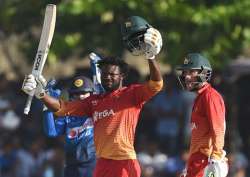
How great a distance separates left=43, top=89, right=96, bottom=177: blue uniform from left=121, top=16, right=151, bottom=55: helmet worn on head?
2.22 m

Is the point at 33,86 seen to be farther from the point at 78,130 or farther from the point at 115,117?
the point at 78,130

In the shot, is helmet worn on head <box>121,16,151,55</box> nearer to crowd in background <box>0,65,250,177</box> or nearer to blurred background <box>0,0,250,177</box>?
blurred background <box>0,0,250,177</box>

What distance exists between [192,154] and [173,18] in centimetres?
630

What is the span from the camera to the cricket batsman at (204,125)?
9.47 meters

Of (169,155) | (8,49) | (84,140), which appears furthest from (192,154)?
(8,49)

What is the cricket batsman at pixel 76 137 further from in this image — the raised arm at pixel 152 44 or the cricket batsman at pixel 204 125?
the raised arm at pixel 152 44

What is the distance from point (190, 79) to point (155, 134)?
25.4ft

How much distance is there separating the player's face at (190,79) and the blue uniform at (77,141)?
5.44 feet

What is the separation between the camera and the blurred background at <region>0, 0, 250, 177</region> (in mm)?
15789

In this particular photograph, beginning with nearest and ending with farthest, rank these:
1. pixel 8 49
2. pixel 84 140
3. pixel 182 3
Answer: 1. pixel 84 140
2. pixel 182 3
3. pixel 8 49

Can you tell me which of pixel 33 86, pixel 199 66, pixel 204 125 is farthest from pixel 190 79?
pixel 33 86

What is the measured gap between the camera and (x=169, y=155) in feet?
56.5

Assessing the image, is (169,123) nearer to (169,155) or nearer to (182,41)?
(169,155)

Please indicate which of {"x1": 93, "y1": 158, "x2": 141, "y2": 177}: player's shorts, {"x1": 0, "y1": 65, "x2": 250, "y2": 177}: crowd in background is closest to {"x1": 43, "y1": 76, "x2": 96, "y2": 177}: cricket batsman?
{"x1": 93, "y1": 158, "x2": 141, "y2": 177}: player's shorts
